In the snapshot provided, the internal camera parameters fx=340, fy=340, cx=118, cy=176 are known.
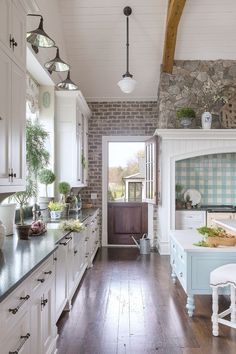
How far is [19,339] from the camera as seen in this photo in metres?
1.79

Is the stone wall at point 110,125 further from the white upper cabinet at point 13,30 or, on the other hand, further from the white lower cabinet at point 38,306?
the white upper cabinet at point 13,30

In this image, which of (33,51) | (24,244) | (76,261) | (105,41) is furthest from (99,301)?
(105,41)

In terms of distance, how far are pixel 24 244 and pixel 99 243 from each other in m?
4.69

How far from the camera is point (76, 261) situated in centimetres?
414

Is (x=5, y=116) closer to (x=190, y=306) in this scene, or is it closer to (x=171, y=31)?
(x=190, y=306)

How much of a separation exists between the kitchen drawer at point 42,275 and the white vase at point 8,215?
66 centimetres

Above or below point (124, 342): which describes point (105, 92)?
above

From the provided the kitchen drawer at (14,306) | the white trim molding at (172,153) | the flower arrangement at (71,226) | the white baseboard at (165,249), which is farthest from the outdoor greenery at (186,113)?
the kitchen drawer at (14,306)

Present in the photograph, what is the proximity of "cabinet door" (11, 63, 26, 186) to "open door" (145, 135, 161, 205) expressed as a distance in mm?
4012

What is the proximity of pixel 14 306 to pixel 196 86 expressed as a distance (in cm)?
586

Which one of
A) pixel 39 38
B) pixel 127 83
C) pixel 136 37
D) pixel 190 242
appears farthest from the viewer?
pixel 136 37

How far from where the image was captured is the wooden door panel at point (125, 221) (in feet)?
Result: 24.5

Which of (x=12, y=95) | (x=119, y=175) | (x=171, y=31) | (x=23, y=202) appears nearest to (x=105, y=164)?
(x=119, y=175)

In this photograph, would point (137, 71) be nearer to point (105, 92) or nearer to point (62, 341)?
point (105, 92)
